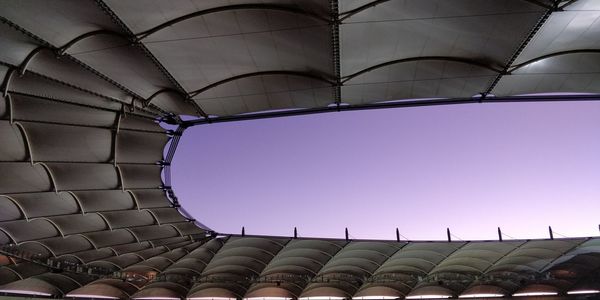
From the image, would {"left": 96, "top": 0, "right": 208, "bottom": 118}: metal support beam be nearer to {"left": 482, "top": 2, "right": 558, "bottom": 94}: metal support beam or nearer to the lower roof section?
{"left": 482, "top": 2, "right": 558, "bottom": 94}: metal support beam

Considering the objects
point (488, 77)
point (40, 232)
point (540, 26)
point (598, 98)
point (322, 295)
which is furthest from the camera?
point (322, 295)

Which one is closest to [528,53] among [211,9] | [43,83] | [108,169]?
[211,9]

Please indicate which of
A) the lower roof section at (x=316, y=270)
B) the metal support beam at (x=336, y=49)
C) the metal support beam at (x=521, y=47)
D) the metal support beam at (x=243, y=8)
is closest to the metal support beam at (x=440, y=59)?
the metal support beam at (x=521, y=47)

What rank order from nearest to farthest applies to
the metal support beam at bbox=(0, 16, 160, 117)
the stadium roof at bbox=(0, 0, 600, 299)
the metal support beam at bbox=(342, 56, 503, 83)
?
the metal support beam at bbox=(0, 16, 160, 117)
the stadium roof at bbox=(0, 0, 600, 299)
the metal support beam at bbox=(342, 56, 503, 83)

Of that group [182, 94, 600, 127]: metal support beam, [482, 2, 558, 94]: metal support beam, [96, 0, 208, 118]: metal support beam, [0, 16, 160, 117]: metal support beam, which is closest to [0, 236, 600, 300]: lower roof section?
[182, 94, 600, 127]: metal support beam

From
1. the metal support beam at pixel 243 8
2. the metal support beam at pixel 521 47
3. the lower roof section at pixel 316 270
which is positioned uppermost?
the metal support beam at pixel 243 8

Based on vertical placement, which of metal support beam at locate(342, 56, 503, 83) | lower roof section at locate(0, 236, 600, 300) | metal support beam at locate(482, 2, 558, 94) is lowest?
lower roof section at locate(0, 236, 600, 300)

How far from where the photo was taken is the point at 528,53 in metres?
18.6

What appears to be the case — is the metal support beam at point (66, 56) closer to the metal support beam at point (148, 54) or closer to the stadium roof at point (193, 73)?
the stadium roof at point (193, 73)

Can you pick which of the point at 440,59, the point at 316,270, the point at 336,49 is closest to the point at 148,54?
the point at 336,49

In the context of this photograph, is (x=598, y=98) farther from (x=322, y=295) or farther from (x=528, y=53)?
(x=322, y=295)

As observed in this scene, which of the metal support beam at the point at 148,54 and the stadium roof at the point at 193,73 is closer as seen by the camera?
the metal support beam at the point at 148,54

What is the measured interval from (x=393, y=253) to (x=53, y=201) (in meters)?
37.5

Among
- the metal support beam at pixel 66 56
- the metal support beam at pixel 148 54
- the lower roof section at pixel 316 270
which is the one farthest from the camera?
the lower roof section at pixel 316 270
